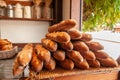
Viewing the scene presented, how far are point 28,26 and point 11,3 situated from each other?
0.45m

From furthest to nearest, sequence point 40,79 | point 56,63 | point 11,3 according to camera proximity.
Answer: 1. point 11,3
2. point 56,63
3. point 40,79

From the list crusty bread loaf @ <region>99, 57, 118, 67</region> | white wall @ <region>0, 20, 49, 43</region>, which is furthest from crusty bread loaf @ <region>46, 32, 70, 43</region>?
white wall @ <region>0, 20, 49, 43</region>

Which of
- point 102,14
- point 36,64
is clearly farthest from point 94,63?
point 102,14

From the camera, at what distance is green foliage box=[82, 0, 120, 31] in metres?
1.62

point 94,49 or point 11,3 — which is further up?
point 11,3

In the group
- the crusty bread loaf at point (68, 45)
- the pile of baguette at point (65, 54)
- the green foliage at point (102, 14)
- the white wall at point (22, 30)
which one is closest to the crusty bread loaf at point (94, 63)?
the pile of baguette at point (65, 54)

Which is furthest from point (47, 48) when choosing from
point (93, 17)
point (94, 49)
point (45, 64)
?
point (93, 17)

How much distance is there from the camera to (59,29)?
80 cm

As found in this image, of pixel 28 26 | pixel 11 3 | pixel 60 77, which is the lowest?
pixel 60 77

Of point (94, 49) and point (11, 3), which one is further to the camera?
point (11, 3)

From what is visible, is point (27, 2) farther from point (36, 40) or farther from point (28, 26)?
point (36, 40)

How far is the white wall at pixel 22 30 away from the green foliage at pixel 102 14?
1.07m

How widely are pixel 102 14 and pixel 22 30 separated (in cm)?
143

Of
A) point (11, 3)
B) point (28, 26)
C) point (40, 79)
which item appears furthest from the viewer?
point (28, 26)
